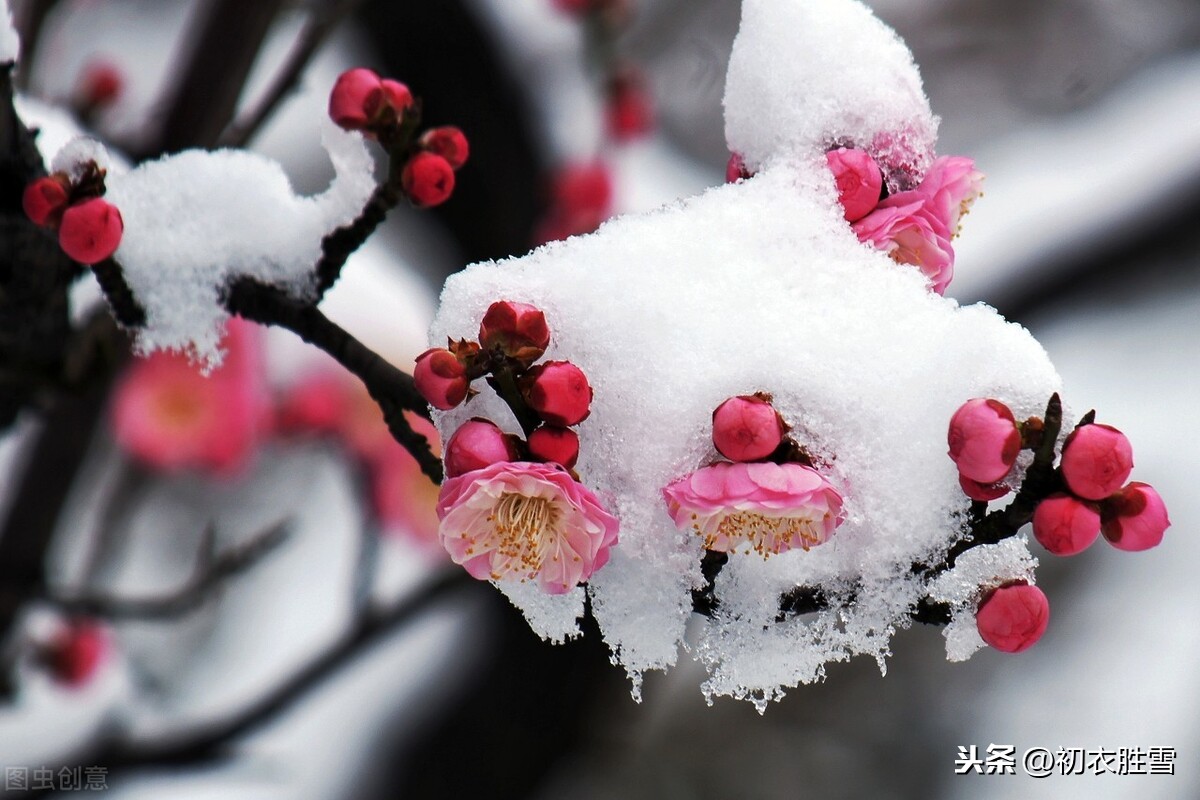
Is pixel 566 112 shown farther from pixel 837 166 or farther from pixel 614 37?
pixel 837 166

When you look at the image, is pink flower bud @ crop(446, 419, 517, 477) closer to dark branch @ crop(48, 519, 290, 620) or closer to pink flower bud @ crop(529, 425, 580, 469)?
pink flower bud @ crop(529, 425, 580, 469)

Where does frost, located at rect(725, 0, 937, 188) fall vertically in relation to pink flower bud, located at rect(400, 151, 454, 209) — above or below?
above

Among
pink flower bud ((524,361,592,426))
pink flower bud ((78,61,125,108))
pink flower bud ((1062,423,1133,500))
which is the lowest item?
pink flower bud ((524,361,592,426))

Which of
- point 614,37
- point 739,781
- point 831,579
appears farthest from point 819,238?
point 739,781

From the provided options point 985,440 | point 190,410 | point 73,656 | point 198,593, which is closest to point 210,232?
point 985,440

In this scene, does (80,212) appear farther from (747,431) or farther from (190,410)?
(190,410)

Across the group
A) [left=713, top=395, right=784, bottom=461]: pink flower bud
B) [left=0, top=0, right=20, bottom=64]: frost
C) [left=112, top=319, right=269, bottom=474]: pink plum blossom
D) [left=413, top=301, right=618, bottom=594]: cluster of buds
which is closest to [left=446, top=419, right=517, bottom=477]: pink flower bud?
[left=413, top=301, right=618, bottom=594]: cluster of buds
